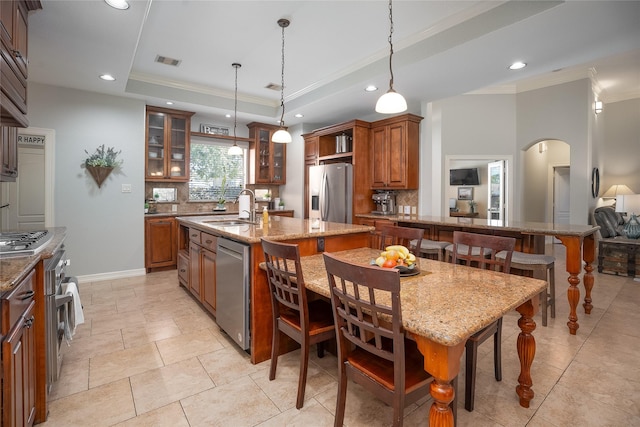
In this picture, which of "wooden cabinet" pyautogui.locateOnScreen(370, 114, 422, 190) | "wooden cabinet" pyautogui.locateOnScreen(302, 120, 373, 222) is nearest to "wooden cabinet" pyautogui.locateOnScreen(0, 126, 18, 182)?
"wooden cabinet" pyautogui.locateOnScreen(302, 120, 373, 222)

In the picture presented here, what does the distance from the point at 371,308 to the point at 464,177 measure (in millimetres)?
8899

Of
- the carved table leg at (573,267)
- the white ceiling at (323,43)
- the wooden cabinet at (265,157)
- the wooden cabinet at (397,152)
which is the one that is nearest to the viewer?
the white ceiling at (323,43)

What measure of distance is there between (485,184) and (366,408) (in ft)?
28.0

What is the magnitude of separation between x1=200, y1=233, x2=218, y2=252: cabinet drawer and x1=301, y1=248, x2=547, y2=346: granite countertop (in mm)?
1112

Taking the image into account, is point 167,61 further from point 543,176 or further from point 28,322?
point 543,176

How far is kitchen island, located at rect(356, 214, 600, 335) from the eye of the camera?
9.30 feet

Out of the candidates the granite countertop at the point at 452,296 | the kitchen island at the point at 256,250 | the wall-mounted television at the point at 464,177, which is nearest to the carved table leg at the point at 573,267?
the granite countertop at the point at 452,296

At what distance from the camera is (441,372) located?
1.10 meters

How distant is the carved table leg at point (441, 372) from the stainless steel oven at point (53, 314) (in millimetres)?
1967

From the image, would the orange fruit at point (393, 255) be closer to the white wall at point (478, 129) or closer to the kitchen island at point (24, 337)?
the kitchen island at point (24, 337)

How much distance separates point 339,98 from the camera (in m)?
4.79

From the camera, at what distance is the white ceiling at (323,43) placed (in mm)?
2639

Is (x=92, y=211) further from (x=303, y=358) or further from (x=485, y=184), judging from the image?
(x=485, y=184)

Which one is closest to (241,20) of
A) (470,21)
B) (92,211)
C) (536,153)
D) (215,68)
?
(215,68)
